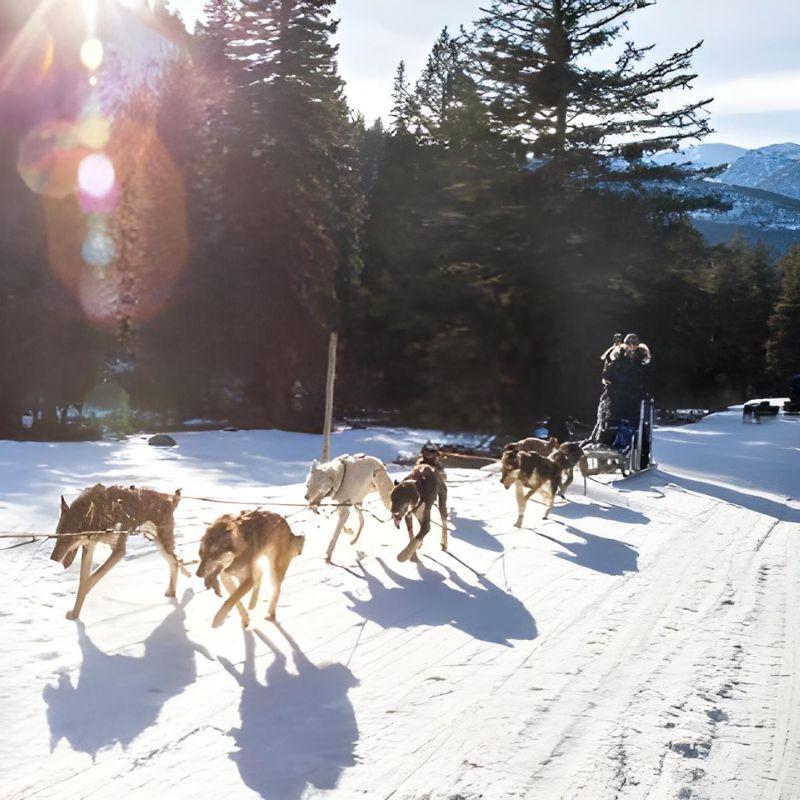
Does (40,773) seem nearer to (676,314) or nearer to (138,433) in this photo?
(138,433)

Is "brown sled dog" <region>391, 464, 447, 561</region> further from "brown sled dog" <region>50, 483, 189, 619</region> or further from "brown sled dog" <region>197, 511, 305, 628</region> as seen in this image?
"brown sled dog" <region>50, 483, 189, 619</region>

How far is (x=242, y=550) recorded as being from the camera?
5.54 m

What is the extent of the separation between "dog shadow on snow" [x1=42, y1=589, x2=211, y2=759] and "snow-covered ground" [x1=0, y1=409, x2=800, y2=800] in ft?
0.05

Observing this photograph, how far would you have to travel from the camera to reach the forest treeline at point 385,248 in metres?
20.7

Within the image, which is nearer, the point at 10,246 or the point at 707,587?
the point at 707,587

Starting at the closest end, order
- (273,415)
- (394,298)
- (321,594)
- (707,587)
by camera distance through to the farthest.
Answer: (321,594), (707,587), (394,298), (273,415)

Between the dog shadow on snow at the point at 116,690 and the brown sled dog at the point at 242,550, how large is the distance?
406 mm

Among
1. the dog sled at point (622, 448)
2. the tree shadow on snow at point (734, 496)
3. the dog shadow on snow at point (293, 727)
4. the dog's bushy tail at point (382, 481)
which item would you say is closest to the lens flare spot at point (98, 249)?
the dog sled at point (622, 448)

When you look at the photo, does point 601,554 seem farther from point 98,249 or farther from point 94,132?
point 94,132

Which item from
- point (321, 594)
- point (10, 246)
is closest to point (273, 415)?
point (10, 246)

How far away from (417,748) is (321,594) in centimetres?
280

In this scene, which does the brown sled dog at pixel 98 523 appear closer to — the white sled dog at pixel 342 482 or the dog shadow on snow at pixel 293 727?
the dog shadow on snow at pixel 293 727

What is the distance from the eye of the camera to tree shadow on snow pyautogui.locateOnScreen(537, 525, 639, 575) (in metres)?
8.35

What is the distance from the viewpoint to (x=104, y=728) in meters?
4.37
